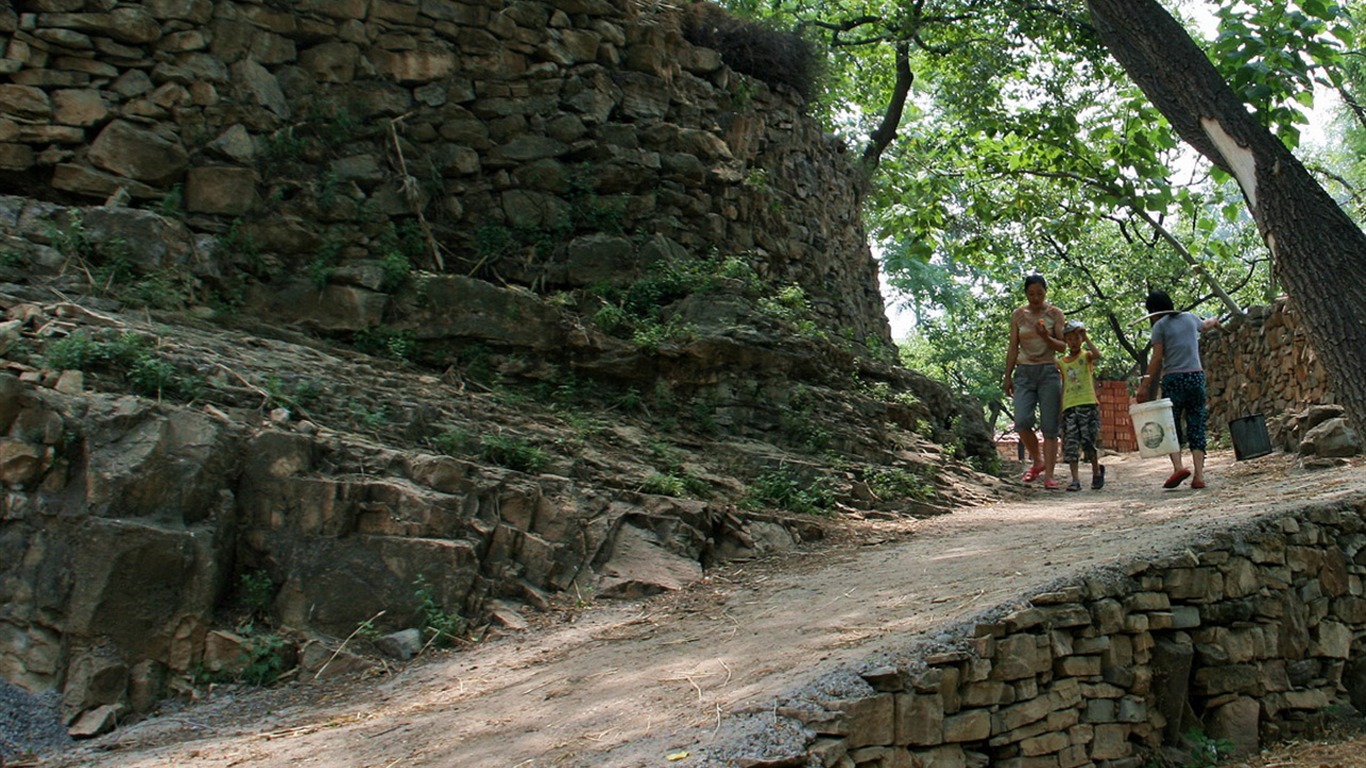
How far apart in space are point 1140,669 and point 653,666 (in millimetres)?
2038

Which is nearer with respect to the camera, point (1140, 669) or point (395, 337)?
point (1140, 669)

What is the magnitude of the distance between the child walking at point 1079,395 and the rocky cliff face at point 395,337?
80cm

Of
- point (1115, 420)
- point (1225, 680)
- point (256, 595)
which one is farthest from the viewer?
point (1115, 420)

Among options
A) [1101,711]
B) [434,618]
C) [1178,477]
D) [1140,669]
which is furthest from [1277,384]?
[434,618]

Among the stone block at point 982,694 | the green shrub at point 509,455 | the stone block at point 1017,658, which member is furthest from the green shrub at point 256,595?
the stone block at point 1017,658

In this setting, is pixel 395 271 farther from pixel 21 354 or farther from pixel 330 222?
pixel 21 354

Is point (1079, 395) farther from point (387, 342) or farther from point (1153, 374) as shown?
point (387, 342)

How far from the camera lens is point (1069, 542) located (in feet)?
18.9

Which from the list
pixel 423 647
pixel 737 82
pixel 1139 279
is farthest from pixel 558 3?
pixel 1139 279

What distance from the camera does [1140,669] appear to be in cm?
456

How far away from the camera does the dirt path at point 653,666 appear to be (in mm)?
3867

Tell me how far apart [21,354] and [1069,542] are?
5454 millimetres

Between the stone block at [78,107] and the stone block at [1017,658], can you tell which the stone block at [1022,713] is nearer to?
the stone block at [1017,658]

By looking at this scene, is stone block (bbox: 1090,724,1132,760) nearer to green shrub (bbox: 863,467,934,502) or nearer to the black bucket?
green shrub (bbox: 863,467,934,502)
